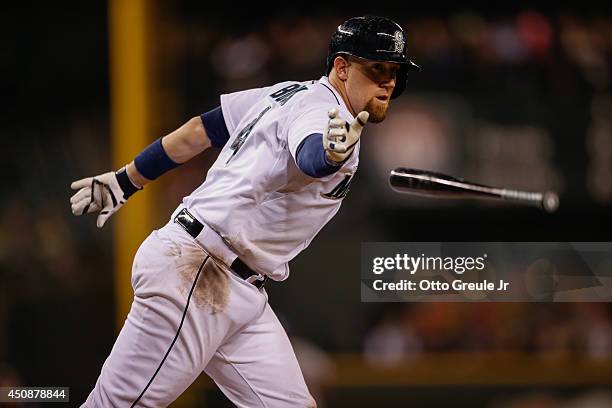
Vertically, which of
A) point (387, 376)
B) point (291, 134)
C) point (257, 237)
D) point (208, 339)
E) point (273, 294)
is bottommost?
point (387, 376)

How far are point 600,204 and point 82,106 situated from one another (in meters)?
2.55

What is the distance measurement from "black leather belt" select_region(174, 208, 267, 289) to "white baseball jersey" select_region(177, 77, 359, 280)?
0.05 ft

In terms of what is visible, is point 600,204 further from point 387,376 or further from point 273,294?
point 273,294

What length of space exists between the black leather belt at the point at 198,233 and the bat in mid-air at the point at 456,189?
1.32ft

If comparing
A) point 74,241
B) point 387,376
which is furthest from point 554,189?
point 74,241

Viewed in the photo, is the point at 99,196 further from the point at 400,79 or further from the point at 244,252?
the point at 400,79

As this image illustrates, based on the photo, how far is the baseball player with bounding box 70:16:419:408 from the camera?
7.59ft

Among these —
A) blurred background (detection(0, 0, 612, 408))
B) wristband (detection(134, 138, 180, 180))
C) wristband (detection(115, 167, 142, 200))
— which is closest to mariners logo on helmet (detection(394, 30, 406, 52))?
wristband (detection(134, 138, 180, 180))

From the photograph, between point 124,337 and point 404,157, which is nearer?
point 124,337

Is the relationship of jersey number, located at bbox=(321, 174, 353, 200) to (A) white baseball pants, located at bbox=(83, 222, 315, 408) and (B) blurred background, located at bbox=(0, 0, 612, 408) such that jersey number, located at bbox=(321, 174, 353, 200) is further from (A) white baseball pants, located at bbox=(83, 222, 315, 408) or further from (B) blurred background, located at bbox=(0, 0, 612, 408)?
(B) blurred background, located at bbox=(0, 0, 612, 408)

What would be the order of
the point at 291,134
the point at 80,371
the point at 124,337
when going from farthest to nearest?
the point at 80,371
the point at 124,337
the point at 291,134

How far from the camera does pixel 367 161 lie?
474 centimetres

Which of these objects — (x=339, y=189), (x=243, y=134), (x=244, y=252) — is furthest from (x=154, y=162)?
(x=339, y=189)

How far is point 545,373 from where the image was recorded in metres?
4.63
